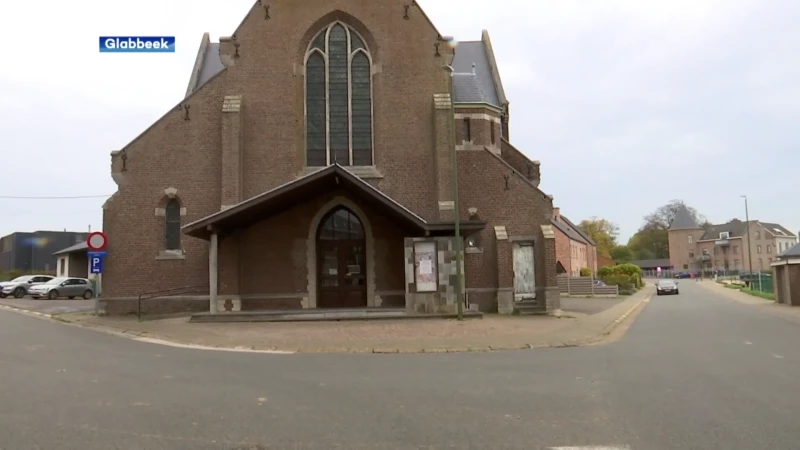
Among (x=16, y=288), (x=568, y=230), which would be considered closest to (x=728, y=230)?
(x=568, y=230)

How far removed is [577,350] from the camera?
13.9m

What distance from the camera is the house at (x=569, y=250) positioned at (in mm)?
66000

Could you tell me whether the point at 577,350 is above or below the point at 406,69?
below

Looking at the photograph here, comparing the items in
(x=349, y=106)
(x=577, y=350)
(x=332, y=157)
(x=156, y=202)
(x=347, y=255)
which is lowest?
(x=577, y=350)

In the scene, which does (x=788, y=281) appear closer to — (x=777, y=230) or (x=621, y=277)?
(x=621, y=277)

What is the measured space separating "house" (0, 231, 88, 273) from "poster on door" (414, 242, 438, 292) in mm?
63622

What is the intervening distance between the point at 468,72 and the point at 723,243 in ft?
371

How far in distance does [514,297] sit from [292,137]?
982cm

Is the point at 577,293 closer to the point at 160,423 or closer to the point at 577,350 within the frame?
the point at 577,350

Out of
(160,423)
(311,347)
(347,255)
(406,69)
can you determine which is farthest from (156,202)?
(160,423)

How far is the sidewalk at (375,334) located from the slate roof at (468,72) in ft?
34.0

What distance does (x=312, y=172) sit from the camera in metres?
22.8

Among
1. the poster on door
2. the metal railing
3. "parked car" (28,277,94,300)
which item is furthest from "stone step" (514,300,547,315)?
"parked car" (28,277,94,300)

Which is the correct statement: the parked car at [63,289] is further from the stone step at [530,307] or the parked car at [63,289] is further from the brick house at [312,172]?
the stone step at [530,307]
